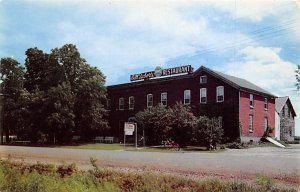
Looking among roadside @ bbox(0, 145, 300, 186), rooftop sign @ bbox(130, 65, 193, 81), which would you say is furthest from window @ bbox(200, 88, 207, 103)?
roadside @ bbox(0, 145, 300, 186)

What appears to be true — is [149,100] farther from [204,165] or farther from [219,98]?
[204,165]

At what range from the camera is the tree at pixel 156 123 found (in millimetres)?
33094

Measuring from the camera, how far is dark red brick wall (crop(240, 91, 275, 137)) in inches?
1380

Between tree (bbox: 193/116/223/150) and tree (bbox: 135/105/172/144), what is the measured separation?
12.4 ft

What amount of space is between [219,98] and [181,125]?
5.57 m

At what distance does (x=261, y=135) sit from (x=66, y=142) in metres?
18.7

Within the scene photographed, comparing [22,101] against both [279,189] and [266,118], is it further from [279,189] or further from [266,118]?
[279,189]

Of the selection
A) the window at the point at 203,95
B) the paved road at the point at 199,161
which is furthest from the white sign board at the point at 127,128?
the paved road at the point at 199,161

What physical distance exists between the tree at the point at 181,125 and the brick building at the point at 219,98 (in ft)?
13.1

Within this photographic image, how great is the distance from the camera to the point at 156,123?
33.7 metres

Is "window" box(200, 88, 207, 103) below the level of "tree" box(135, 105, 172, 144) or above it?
above

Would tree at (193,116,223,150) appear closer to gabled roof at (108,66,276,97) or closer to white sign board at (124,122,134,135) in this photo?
white sign board at (124,122,134,135)

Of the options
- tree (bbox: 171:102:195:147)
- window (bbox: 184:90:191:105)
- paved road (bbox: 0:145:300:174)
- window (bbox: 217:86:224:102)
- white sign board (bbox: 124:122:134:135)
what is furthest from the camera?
window (bbox: 184:90:191:105)

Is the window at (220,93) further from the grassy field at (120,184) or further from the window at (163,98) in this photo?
the grassy field at (120,184)
